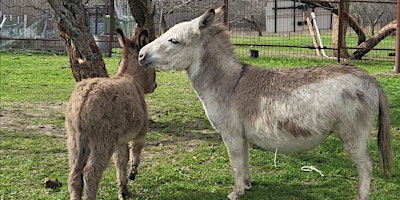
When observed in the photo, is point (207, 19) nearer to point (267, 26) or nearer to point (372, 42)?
point (372, 42)

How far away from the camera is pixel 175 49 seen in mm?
4465

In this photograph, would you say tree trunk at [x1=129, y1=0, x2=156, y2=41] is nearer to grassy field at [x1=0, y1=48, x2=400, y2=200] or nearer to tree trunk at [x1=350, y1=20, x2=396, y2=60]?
grassy field at [x1=0, y1=48, x2=400, y2=200]

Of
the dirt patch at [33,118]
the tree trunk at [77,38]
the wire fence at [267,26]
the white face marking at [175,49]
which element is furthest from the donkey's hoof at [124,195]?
the wire fence at [267,26]

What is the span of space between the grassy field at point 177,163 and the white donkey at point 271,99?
0.45 meters

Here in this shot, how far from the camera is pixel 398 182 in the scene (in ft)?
16.0

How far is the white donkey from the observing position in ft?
12.8

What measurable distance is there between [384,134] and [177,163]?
7.79 ft

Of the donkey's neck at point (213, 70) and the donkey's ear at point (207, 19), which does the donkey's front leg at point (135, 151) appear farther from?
the donkey's ear at point (207, 19)

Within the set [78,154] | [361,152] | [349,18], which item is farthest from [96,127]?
[349,18]

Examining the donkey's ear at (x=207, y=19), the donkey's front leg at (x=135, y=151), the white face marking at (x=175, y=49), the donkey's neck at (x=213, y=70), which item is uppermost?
the donkey's ear at (x=207, y=19)

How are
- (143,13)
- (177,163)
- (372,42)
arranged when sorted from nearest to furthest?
(177,163) < (143,13) < (372,42)

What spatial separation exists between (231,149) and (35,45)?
57.4 feet

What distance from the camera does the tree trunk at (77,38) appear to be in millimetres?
5910

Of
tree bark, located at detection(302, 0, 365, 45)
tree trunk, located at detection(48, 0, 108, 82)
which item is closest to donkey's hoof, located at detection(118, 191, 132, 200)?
tree trunk, located at detection(48, 0, 108, 82)
